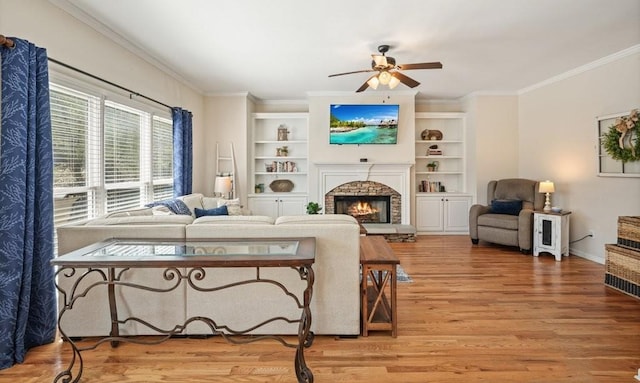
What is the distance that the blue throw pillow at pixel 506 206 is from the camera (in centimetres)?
558

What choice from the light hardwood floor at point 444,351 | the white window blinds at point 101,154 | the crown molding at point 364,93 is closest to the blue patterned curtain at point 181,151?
the white window blinds at point 101,154

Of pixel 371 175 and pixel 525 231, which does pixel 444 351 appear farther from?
pixel 371 175

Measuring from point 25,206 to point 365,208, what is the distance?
5422 mm

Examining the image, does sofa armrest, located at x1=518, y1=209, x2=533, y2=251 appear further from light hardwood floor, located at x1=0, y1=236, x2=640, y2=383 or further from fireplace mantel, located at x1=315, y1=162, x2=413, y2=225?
fireplace mantel, located at x1=315, y1=162, x2=413, y2=225

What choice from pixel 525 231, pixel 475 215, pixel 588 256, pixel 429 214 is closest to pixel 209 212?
pixel 429 214

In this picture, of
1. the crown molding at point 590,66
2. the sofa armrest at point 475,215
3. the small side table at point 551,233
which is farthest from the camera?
the sofa armrest at point 475,215

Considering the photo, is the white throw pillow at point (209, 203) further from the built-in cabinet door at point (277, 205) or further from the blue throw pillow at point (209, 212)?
the built-in cabinet door at point (277, 205)

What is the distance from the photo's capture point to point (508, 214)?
562 cm

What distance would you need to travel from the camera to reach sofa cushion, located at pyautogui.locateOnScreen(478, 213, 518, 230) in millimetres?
5344

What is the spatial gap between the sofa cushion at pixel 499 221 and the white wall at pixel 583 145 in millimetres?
815

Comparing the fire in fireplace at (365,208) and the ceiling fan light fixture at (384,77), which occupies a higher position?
the ceiling fan light fixture at (384,77)

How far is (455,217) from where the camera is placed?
6746mm

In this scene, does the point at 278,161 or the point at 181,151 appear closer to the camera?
the point at 181,151

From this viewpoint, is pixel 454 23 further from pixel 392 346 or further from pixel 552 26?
pixel 392 346
